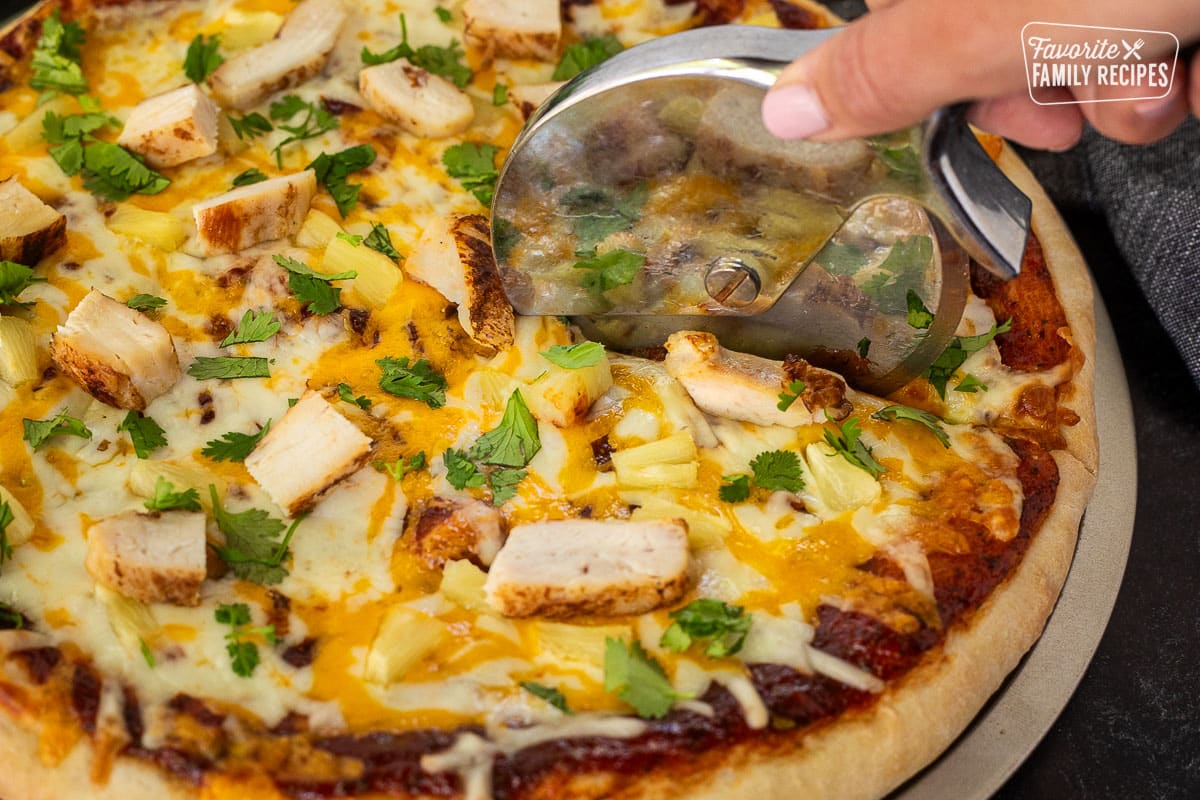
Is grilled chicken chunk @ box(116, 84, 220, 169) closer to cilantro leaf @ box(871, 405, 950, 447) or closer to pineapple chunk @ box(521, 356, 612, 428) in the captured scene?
pineapple chunk @ box(521, 356, 612, 428)

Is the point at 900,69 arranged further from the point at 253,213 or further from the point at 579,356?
the point at 253,213

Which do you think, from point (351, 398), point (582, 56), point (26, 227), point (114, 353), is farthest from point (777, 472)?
point (26, 227)

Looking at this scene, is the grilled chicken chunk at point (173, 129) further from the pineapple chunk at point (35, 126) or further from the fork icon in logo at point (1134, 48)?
the fork icon in logo at point (1134, 48)

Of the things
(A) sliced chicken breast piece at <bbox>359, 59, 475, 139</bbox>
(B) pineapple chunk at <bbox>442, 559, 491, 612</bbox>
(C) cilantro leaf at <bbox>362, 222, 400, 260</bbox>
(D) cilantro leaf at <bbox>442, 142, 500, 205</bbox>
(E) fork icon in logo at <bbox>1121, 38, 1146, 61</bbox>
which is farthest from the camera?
(A) sliced chicken breast piece at <bbox>359, 59, 475, 139</bbox>

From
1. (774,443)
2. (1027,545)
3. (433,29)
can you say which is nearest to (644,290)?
(774,443)

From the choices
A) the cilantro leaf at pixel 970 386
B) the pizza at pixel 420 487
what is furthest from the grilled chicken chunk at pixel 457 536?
the cilantro leaf at pixel 970 386

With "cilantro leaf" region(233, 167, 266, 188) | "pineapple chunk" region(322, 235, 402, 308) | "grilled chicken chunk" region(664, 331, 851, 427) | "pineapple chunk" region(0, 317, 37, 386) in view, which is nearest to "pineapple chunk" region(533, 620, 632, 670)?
"grilled chicken chunk" region(664, 331, 851, 427)
